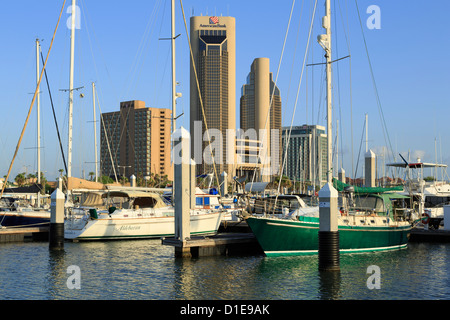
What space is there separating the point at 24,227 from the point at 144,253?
1515cm

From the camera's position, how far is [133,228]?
36.7 m

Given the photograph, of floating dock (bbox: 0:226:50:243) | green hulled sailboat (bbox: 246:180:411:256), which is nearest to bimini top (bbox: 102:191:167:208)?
floating dock (bbox: 0:226:50:243)

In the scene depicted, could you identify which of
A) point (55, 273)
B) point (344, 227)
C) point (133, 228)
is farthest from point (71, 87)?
point (344, 227)

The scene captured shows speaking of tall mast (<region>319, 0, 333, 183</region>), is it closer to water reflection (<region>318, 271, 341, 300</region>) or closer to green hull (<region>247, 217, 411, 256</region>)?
green hull (<region>247, 217, 411, 256</region>)

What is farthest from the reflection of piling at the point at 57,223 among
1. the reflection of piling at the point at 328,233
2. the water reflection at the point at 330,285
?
the water reflection at the point at 330,285

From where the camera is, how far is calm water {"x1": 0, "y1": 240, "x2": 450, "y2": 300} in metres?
19.5

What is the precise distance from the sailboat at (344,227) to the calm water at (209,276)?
2.35 ft
